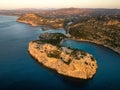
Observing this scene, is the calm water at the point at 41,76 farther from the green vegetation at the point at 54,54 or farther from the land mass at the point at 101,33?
the land mass at the point at 101,33

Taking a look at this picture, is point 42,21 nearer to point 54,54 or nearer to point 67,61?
point 54,54

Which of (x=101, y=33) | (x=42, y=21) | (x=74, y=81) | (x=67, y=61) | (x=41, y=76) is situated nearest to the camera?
(x=74, y=81)

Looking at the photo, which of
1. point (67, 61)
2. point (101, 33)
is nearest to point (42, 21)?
point (101, 33)

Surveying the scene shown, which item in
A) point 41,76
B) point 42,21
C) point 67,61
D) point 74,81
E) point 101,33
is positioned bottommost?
point 42,21

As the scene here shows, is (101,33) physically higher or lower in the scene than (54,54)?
lower

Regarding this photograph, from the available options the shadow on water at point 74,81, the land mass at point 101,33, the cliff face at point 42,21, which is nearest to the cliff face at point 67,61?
the shadow on water at point 74,81

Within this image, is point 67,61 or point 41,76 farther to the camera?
point 67,61

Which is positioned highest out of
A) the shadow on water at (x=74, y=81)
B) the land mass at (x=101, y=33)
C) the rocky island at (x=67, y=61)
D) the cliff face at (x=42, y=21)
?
the rocky island at (x=67, y=61)

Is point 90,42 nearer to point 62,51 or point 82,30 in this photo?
point 82,30
